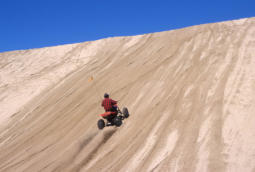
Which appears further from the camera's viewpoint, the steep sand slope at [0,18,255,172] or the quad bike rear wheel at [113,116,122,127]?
the quad bike rear wheel at [113,116,122,127]

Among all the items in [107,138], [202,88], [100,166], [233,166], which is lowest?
[233,166]

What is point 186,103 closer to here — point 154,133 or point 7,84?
point 154,133

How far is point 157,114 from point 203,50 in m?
4.45

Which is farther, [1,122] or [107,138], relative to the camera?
[1,122]

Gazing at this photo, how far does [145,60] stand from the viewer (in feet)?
36.0

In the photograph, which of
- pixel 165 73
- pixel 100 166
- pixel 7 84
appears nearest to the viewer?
pixel 100 166

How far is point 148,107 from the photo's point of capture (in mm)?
7469

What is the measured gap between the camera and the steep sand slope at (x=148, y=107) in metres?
5.25

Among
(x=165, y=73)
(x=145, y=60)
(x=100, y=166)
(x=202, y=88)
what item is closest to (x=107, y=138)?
(x=100, y=166)

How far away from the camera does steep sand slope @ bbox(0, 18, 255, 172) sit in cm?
525

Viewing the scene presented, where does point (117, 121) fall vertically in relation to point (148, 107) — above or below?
below

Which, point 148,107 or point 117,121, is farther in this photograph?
point 148,107

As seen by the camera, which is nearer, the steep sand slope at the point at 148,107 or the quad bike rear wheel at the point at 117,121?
the steep sand slope at the point at 148,107

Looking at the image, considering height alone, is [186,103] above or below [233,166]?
above
